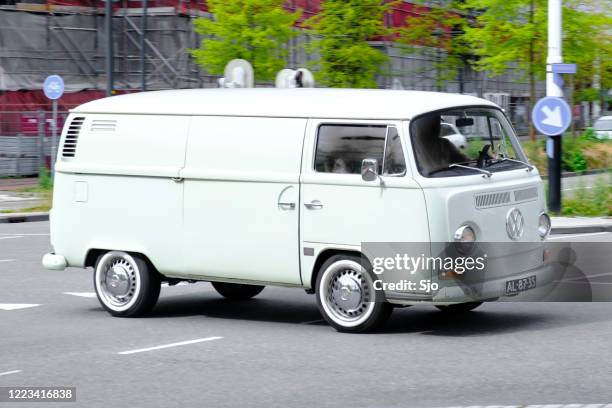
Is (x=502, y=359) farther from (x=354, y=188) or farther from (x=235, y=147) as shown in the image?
(x=235, y=147)

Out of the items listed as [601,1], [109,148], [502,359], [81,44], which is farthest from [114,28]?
[502,359]

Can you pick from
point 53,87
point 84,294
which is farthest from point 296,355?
point 53,87

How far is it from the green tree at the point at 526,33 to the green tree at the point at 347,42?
298 cm

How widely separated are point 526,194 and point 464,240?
42.1 inches

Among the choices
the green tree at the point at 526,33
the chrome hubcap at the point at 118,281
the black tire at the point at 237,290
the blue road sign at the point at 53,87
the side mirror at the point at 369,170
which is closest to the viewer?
the side mirror at the point at 369,170

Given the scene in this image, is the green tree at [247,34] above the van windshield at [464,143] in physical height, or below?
above

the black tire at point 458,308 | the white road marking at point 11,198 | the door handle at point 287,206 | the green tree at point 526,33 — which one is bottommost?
the black tire at point 458,308

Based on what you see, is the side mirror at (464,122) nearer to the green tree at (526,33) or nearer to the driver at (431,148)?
the driver at (431,148)

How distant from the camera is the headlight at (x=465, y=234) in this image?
9898mm

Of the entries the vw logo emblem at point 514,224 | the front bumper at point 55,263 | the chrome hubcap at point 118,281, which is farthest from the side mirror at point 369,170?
the front bumper at point 55,263

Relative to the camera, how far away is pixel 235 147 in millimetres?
10828

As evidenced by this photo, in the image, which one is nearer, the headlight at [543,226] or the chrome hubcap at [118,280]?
the headlight at [543,226]

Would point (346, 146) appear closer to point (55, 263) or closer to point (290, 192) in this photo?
point (290, 192)

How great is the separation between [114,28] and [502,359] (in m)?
43.1
